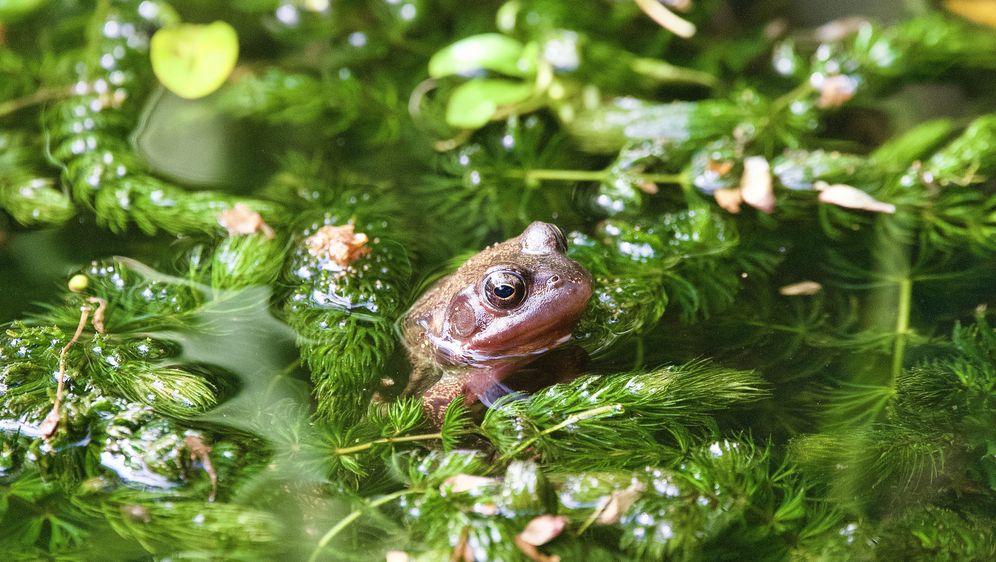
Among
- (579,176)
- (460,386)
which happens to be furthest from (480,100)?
(460,386)

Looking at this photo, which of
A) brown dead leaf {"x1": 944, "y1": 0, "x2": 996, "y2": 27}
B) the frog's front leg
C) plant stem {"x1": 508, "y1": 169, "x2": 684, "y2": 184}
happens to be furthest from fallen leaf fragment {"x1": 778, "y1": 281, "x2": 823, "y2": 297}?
brown dead leaf {"x1": 944, "y1": 0, "x2": 996, "y2": 27}

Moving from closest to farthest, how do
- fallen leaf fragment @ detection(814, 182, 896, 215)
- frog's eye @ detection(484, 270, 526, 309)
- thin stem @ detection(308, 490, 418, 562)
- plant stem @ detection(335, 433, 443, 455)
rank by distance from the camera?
thin stem @ detection(308, 490, 418, 562) < plant stem @ detection(335, 433, 443, 455) < frog's eye @ detection(484, 270, 526, 309) < fallen leaf fragment @ detection(814, 182, 896, 215)

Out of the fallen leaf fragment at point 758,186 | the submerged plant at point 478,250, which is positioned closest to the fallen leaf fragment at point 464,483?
the submerged plant at point 478,250

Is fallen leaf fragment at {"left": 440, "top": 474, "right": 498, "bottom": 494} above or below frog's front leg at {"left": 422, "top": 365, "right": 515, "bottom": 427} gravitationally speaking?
above

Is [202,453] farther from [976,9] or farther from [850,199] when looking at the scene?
[976,9]

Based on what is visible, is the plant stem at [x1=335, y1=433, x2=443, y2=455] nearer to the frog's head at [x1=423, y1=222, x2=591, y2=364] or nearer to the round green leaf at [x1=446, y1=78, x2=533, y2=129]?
the frog's head at [x1=423, y1=222, x2=591, y2=364]

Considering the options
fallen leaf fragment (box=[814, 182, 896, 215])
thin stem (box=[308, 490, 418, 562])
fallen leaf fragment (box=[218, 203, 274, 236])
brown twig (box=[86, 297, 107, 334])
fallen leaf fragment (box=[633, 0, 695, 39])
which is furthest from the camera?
fallen leaf fragment (box=[633, 0, 695, 39])

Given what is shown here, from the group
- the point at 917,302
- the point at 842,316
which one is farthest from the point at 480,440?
the point at 917,302
